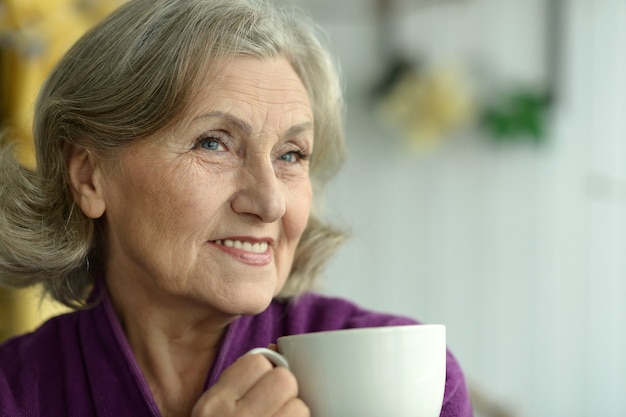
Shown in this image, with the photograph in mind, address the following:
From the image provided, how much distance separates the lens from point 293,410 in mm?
802

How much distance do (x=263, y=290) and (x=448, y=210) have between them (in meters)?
2.43

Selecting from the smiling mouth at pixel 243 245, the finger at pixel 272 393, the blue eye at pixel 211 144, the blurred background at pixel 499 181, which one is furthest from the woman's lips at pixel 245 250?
the blurred background at pixel 499 181

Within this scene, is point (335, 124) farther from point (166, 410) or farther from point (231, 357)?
point (166, 410)

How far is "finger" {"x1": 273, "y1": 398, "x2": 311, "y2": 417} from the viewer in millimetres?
802

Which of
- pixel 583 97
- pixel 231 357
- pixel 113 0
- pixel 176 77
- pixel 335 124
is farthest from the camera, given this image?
pixel 583 97

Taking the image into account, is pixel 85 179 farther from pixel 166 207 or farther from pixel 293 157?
pixel 293 157

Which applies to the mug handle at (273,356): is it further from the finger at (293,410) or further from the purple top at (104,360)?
the purple top at (104,360)

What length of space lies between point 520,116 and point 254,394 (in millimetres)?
2669

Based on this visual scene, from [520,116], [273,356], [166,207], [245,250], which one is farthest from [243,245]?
[520,116]

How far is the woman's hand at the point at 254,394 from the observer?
808 mm

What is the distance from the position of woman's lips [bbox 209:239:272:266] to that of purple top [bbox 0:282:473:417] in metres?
0.15

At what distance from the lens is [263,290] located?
102 cm

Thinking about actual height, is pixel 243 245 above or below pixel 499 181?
above

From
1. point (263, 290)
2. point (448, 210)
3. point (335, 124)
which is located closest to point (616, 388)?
point (448, 210)
